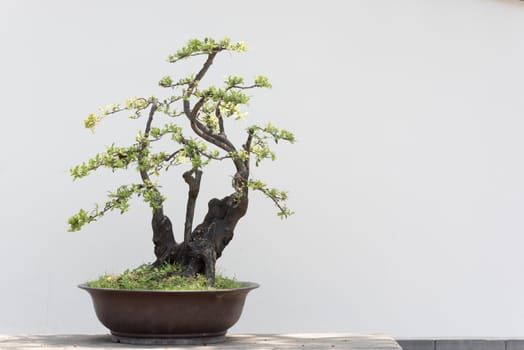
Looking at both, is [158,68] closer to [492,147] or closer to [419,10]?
[419,10]

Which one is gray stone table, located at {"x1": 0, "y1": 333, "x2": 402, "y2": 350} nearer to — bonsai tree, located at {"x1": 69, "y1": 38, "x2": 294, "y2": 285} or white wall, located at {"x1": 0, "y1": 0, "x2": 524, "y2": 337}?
bonsai tree, located at {"x1": 69, "y1": 38, "x2": 294, "y2": 285}

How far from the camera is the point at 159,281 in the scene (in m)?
2.82

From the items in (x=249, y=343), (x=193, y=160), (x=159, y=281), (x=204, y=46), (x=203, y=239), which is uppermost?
(x=204, y=46)

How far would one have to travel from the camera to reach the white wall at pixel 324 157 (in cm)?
338

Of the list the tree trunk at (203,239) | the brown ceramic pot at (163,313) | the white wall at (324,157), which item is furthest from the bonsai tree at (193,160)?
the white wall at (324,157)

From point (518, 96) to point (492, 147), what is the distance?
265 mm

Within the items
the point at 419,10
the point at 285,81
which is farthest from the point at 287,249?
the point at 419,10

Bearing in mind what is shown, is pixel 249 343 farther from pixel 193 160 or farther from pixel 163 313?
pixel 193 160

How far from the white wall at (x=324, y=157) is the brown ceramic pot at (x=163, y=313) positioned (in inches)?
26.3

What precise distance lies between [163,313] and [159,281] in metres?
0.14

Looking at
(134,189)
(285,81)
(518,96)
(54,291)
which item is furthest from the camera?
(518,96)

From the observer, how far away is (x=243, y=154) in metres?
2.90

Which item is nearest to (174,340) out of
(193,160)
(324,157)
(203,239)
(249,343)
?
(249,343)

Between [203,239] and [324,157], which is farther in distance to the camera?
[324,157]
